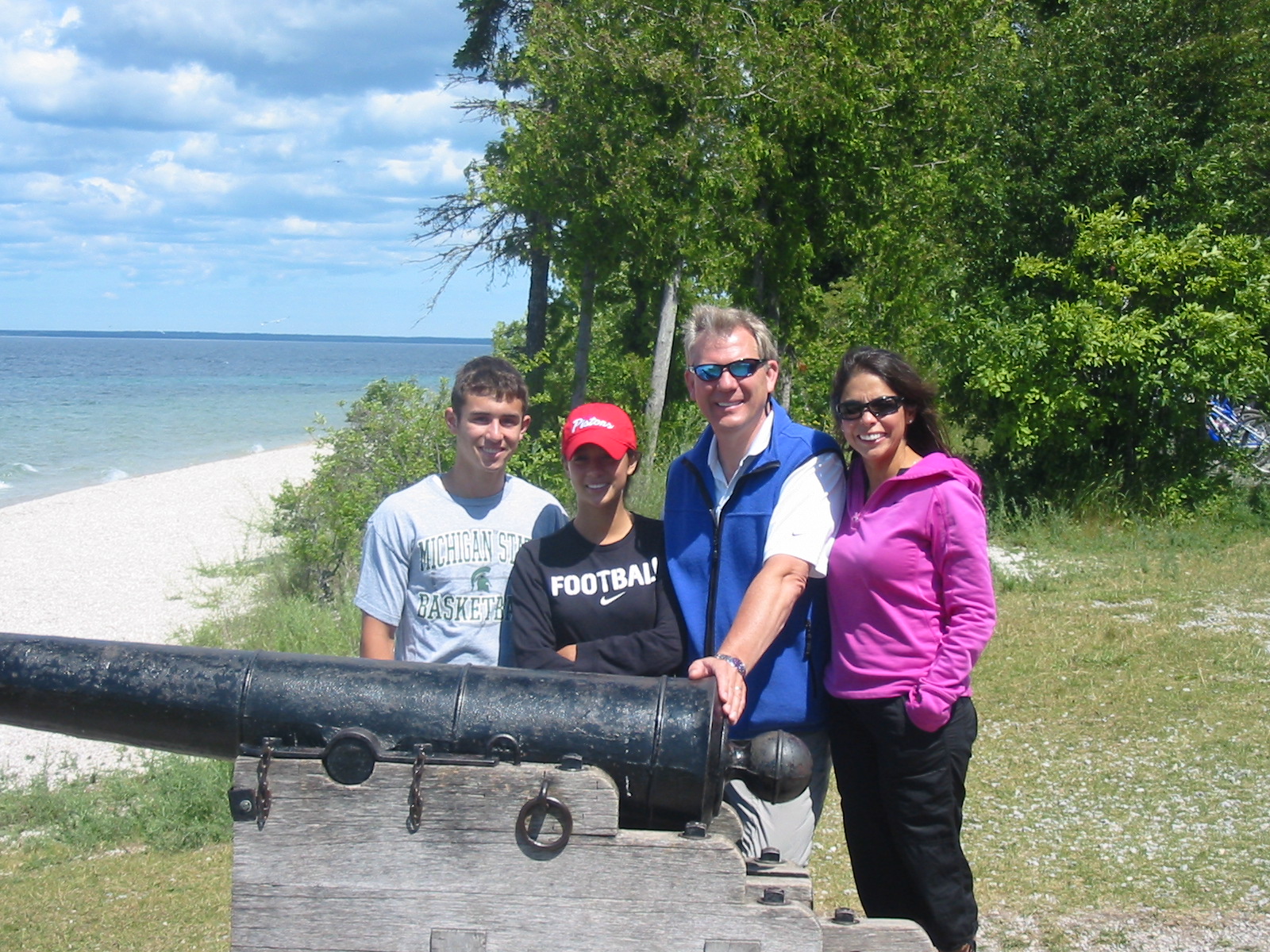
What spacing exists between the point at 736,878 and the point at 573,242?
371 inches

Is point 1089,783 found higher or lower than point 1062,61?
lower

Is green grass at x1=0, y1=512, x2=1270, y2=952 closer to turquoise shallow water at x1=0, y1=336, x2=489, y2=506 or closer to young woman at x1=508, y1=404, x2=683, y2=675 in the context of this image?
young woman at x1=508, y1=404, x2=683, y2=675

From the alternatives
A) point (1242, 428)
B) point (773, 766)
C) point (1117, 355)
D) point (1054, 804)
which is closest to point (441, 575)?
point (773, 766)

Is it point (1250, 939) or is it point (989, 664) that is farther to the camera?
point (989, 664)

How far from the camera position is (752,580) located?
8.52ft

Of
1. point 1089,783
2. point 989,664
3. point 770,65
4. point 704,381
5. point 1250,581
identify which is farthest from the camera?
point 770,65

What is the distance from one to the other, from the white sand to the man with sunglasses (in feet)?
16.0

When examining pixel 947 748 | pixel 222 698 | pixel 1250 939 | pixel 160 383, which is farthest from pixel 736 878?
pixel 160 383

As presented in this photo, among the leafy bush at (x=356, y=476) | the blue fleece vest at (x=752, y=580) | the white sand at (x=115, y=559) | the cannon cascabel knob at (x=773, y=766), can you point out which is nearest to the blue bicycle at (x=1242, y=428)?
the leafy bush at (x=356, y=476)

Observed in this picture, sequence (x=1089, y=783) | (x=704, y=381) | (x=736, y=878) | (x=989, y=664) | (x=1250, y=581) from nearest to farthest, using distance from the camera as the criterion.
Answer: (x=736, y=878) < (x=704, y=381) < (x=1089, y=783) < (x=989, y=664) < (x=1250, y=581)

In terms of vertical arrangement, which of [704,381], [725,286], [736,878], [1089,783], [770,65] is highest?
[770,65]

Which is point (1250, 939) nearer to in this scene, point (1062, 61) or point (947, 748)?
point (947, 748)

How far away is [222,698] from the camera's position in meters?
2.28

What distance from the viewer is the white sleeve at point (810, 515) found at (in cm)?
255
